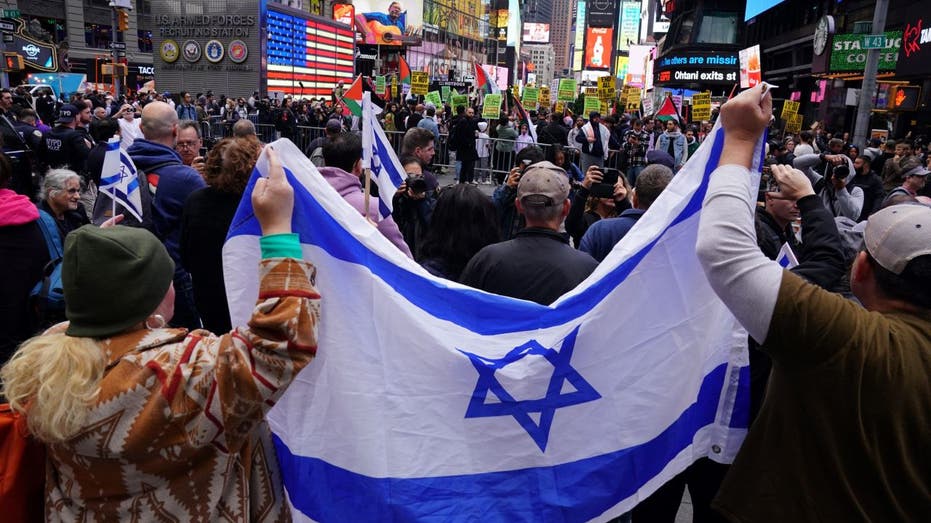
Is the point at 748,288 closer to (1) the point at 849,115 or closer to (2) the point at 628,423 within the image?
(2) the point at 628,423

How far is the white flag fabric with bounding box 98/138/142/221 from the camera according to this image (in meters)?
4.19

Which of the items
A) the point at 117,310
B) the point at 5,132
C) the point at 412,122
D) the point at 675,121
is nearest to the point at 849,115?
the point at 675,121

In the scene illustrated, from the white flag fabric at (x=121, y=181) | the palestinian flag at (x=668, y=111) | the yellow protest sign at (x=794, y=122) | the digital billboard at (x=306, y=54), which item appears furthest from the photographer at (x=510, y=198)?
the digital billboard at (x=306, y=54)

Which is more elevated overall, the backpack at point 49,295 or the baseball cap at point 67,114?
the baseball cap at point 67,114

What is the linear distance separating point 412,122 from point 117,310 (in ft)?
56.2

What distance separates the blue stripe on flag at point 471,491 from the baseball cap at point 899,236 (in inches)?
40.4

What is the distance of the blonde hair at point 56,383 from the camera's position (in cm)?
157

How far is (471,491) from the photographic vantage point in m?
2.25

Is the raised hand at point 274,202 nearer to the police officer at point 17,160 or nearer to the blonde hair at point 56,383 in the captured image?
the blonde hair at point 56,383

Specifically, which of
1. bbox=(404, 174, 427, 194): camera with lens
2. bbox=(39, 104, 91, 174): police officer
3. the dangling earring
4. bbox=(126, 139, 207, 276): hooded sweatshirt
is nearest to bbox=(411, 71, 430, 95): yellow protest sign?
bbox=(39, 104, 91, 174): police officer

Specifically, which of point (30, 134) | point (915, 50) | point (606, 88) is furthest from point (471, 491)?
point (606, 88)

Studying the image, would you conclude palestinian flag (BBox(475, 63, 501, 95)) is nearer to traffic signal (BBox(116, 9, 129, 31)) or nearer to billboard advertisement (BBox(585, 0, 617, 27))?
traffic signal (BBox(116, 9, 129, 31))

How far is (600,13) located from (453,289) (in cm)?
18938

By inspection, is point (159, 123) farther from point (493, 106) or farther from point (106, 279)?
point (493, 106)
